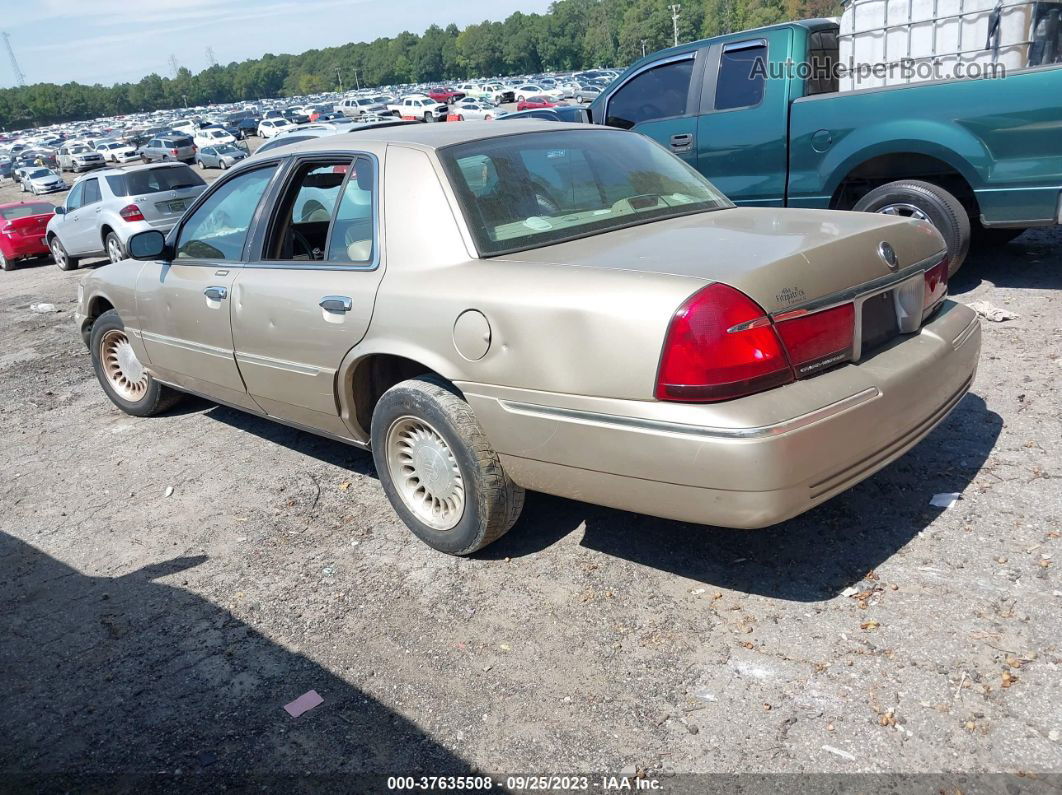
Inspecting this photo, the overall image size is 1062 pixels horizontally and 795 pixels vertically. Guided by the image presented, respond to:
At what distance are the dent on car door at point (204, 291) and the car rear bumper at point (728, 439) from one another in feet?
6.13

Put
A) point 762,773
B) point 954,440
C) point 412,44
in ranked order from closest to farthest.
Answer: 1. point 762,773
2. point 954,440
3. point 412,44

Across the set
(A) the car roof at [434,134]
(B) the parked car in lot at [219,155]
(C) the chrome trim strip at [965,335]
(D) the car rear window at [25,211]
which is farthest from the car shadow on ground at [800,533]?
(B) the parked car in lot at [219,155]

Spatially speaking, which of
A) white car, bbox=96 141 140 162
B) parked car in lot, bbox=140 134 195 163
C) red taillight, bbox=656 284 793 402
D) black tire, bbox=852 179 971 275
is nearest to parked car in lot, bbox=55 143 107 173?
white car, bbox=96 141 140 162

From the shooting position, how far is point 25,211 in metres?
17.9

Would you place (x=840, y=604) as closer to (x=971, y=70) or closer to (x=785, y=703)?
(x=785, y=703)

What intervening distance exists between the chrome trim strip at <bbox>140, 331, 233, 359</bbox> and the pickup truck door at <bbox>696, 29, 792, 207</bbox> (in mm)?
4433

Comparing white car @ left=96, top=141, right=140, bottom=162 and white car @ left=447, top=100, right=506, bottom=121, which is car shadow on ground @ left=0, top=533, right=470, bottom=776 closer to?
white car @ left=447, top=100, right=506, bottom=121

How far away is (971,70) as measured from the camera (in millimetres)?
7070

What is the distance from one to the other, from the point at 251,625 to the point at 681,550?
1.74 meters

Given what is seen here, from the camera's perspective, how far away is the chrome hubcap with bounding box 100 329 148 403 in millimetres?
6031

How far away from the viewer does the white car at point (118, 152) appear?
169ft

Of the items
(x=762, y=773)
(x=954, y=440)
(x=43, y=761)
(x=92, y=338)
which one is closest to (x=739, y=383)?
(x=762, y=773)

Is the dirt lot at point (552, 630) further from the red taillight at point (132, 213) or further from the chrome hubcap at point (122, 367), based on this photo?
the red taillight at point (132, 213)

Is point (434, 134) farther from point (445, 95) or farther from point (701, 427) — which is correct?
point (445, 95)
